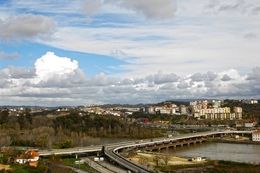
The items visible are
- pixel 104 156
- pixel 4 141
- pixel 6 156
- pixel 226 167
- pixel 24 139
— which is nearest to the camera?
pixel 226 167

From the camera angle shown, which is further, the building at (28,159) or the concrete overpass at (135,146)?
the concrete overpass at (135,146)

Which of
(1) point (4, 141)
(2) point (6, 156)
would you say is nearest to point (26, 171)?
(2) point (6, 156)

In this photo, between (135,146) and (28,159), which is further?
(135,146)

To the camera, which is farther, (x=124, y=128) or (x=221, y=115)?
(x=221, y=115)

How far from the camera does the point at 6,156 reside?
2862cm

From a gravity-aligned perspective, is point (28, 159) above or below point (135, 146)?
above

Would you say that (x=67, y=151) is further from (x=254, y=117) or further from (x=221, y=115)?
(x=221, y=115)

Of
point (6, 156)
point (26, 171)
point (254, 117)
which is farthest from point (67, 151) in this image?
point (254, 117)

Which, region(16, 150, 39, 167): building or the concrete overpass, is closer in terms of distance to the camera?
region(16, 150, 39, 167): building

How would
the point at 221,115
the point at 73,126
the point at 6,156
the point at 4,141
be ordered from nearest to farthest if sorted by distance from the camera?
the point at 6,156 → the point at 4,141 → the point at 73,126 → the point at 221,115

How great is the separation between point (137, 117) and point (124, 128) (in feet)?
120

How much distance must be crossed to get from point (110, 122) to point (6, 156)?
32159 mm

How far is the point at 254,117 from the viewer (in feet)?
260

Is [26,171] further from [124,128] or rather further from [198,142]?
[124,128]
